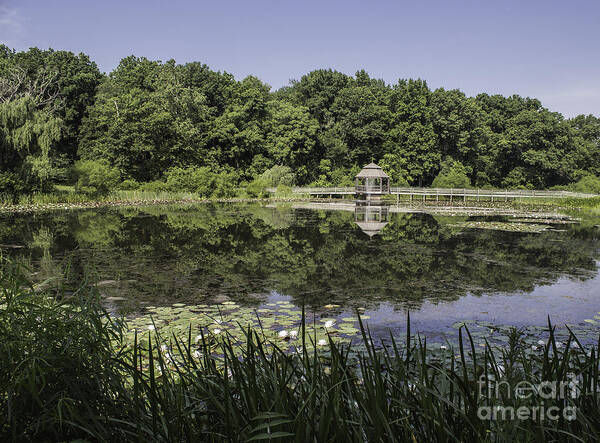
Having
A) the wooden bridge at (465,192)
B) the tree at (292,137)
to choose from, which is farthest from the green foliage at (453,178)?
the tree at (292,137)

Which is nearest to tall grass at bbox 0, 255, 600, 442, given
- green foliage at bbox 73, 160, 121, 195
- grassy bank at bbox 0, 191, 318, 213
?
grassy bank at bbox 0, 191, 318, 213

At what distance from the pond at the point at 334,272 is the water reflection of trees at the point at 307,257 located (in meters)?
0.03

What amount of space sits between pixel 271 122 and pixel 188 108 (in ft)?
30.3

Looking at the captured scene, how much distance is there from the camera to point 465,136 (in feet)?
158

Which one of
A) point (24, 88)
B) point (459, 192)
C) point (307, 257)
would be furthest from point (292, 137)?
point (307, 257)

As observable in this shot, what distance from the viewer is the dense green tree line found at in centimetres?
4234

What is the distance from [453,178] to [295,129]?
54.2 feet

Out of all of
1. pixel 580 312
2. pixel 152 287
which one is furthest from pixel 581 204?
pixel 152 287

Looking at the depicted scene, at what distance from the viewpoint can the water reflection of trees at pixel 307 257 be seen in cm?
761

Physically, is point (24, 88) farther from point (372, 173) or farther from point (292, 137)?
point (372, 173)

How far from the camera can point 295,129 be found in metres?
45.8

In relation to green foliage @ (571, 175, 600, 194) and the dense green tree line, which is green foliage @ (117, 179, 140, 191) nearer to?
the dense green tree line

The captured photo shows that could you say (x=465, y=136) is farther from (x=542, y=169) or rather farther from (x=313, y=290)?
(x=313, y=290)

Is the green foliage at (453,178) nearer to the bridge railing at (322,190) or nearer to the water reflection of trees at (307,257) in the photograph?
the bridge railing at (322,190)
